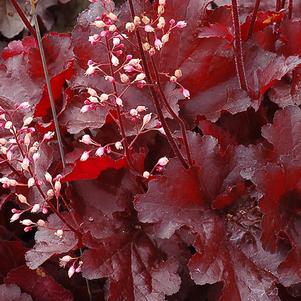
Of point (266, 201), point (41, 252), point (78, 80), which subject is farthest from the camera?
point (78, 80)

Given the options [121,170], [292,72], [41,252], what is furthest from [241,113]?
[41,252]

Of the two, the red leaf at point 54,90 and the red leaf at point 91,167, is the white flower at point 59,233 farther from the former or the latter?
the red leaf at point 54,90

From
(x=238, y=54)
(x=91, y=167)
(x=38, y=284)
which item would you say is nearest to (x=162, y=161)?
(x=91, y=167)

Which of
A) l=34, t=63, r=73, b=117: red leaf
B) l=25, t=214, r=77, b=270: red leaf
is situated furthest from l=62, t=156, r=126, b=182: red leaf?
l=34, t=63, r=73, b=117: red leaf

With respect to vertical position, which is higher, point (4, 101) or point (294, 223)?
point (4, 101)

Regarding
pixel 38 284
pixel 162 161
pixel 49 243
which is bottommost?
pixel 38 284

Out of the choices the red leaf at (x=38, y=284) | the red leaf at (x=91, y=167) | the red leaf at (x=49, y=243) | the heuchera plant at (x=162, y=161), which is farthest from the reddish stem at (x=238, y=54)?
the red leaf at (x=38, y=284)

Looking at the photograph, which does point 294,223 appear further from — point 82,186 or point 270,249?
point 82,186

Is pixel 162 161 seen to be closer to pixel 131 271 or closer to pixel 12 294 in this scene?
pixel 131 271
